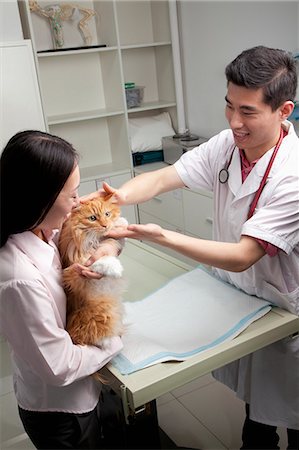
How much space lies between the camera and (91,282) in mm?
1111

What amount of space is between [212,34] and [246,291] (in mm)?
2236

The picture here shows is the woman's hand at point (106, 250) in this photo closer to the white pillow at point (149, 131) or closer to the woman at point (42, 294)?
the woman at point (42, 294)

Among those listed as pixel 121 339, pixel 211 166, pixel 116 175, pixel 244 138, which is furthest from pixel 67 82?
pixel 121 339

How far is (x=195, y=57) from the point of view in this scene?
3334 millimetres

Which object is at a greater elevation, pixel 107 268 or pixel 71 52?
pixel 71 52

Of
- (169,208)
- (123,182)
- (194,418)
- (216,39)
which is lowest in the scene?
(194,418)

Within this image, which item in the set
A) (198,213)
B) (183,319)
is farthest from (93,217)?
(198,213)

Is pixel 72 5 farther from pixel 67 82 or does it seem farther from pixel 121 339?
pixel 121 339

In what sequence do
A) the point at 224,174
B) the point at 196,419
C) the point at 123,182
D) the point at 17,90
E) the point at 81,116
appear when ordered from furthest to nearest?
the point at 123,182, the point at 81,116, the point at 17,90, the point at 196,419, the point at 224,174

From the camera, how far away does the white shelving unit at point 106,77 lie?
10.7 feet

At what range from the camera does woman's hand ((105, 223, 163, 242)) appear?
118cm

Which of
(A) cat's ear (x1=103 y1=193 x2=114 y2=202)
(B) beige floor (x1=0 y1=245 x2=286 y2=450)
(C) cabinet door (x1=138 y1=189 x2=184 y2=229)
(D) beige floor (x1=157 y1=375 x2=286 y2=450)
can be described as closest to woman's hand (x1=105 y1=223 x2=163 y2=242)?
(A) cat's ear (x1=103 y1=193 x2=114 y2=202)

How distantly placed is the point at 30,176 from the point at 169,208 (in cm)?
224

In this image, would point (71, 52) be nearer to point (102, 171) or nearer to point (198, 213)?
point (102, 171)
